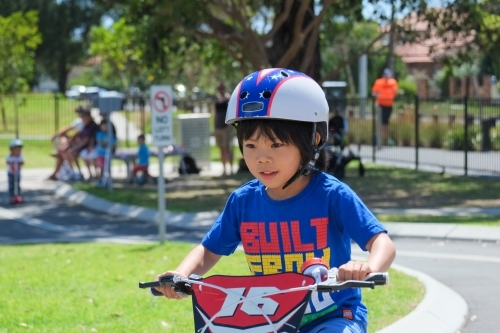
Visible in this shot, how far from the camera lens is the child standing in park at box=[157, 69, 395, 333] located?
155 inches

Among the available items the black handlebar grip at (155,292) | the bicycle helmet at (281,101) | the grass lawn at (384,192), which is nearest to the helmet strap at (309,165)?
the bicycle helmet at (281,101)

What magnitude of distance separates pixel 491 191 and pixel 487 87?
31550 mm

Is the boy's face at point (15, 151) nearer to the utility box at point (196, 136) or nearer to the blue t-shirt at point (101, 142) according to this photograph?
the blue t-shirt at point (101, 142)

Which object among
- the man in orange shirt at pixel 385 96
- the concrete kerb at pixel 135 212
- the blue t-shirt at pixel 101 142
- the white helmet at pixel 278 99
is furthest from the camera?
the man in orange shirt at pixel 385 96

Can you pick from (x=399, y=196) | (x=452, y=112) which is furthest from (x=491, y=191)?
(x=452, y=112)

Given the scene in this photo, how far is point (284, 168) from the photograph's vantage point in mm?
4008

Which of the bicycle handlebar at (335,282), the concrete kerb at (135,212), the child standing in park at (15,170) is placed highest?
the bicycle handlebar at (335,282)

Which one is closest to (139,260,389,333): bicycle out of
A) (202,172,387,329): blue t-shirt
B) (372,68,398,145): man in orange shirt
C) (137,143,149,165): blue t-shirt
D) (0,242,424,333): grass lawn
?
(202,172,387,329): blue t-shirt

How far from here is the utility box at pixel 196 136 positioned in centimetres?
2369

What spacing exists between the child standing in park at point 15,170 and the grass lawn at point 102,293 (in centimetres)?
687

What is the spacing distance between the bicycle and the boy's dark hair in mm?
647

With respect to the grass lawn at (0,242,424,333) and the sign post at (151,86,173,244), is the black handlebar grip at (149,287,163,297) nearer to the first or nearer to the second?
the grass lawn at (0,242,424,333)

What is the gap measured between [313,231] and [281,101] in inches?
23.0

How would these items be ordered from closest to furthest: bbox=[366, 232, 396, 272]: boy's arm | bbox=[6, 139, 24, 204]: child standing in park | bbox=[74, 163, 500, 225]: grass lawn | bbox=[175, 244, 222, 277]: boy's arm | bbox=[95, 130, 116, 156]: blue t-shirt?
bbox=[366, 232, 396, 272]: boy's arm < bbox=[175, 244, 222, 277]: boy's arm < bbox=[74, 163, 500, 225]: grass lawn < bbox=[6, 139, 24, 204]: child standing in park < bbox=[95, 130, 116, 156]: blue t-shirt
